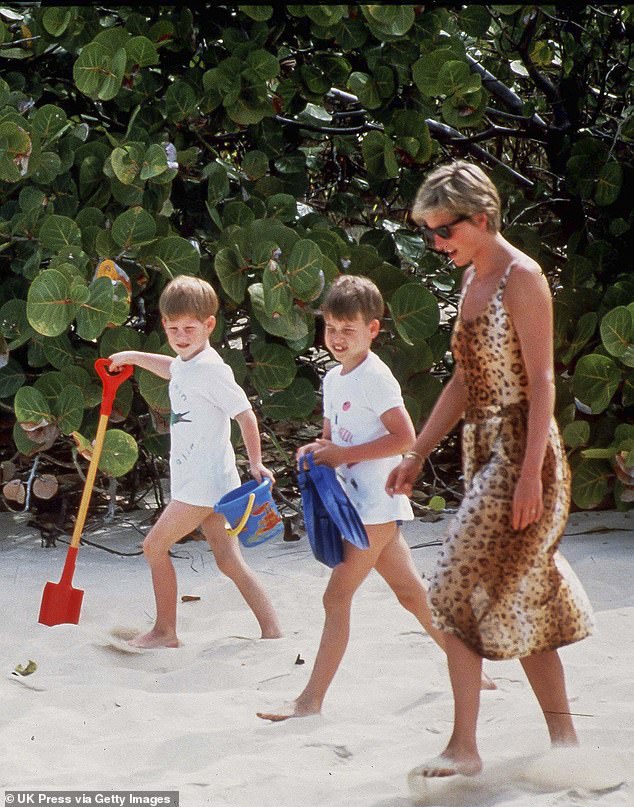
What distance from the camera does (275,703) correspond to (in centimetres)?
288

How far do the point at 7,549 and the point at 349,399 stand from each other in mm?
2009

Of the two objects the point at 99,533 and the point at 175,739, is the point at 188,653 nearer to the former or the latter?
the point at 175,739

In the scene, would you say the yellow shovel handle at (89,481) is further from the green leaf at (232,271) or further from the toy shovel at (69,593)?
the green leaf at (232,271)

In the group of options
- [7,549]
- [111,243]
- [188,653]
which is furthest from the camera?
[7,549]

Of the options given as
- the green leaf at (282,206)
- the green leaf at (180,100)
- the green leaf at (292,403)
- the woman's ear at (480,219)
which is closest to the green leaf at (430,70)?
the green leaf at (282,206)

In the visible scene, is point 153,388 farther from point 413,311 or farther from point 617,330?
point 617,330

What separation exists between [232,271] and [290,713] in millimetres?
1827

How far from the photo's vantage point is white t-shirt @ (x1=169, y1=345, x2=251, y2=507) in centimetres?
329

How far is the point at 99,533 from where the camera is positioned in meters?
4.53

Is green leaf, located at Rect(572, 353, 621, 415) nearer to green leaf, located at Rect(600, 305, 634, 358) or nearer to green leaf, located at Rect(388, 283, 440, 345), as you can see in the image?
green leaf, located at Rect(600, 305, 634, 358)

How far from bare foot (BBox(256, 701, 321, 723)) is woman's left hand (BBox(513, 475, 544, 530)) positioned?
0.77m

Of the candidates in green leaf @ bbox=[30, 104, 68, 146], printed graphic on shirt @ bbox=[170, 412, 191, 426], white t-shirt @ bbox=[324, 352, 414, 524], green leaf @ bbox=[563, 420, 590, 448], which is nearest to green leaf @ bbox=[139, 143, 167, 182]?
green leaf @ bbox=[30, 104, 68, 146]

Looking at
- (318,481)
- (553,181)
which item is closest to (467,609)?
(318,481)

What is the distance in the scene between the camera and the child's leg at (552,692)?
2.42 m
